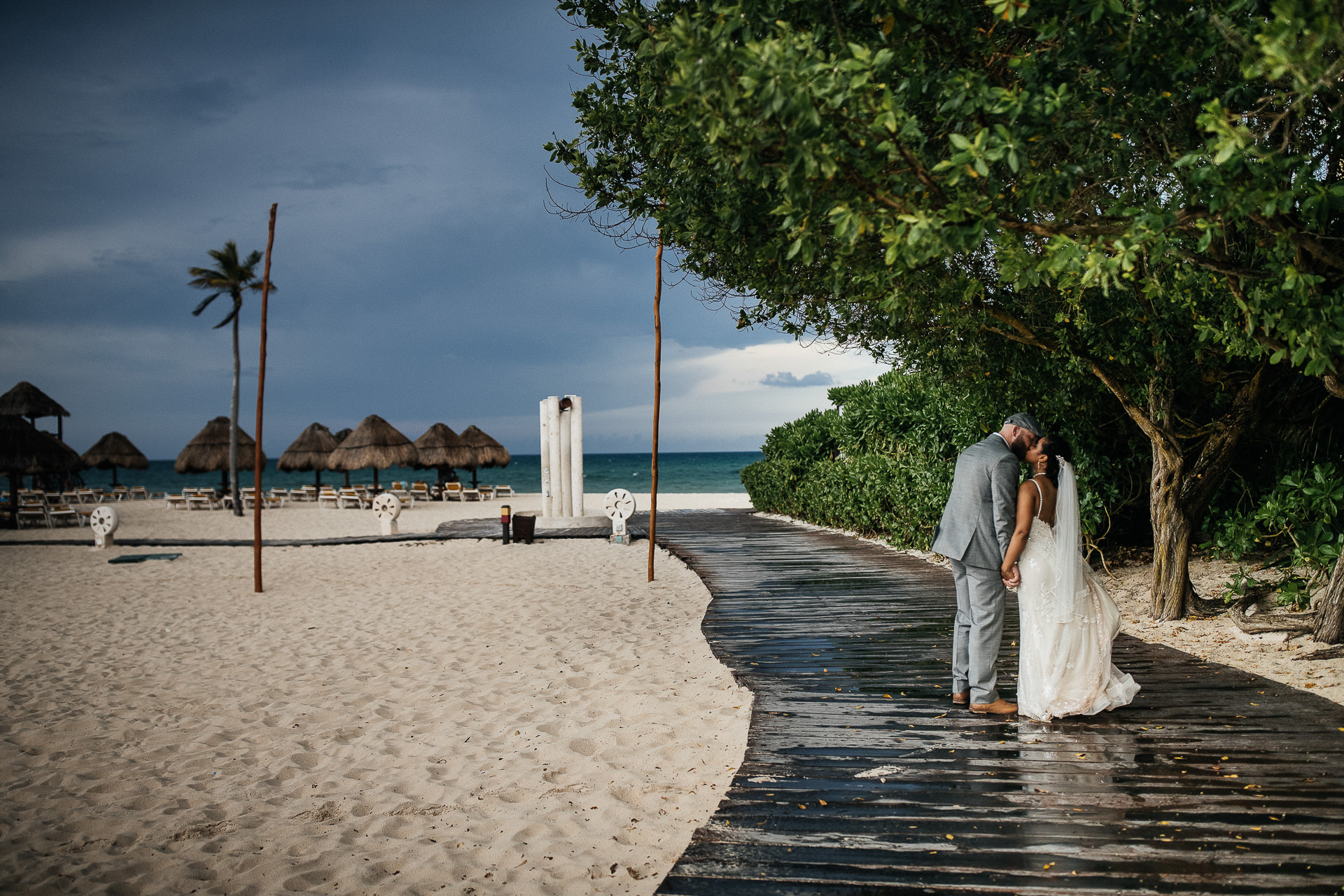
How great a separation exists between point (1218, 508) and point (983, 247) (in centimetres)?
345

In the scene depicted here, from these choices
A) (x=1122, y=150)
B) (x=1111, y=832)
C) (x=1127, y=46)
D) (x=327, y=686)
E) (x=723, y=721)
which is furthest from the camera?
(x=327, y=686)

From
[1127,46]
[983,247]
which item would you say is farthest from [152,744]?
[983,247]

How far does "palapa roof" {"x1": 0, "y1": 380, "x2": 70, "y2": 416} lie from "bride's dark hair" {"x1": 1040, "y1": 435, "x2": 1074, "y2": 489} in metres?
30.8

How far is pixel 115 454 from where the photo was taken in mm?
35344

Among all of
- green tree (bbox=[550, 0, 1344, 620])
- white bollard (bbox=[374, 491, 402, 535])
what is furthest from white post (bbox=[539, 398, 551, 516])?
green tree (bbox=[550, 0, 1344, 620])

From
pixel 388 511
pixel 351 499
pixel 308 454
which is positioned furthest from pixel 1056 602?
pixel 308 454

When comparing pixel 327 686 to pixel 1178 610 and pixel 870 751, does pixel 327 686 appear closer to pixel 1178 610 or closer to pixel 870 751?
pixel 870 751

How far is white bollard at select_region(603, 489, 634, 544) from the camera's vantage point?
45.6 ft

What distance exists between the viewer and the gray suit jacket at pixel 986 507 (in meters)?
4.25

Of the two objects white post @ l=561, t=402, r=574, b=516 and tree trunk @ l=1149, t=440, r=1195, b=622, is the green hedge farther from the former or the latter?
white post @ l=561, t=402, r=574, b=516

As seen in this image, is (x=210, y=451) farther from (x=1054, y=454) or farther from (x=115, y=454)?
(x=1054, y=454)

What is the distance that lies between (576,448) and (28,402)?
68.5 ft

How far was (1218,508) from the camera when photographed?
7242 millimetres

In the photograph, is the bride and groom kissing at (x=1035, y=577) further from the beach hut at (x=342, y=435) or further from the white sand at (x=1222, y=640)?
the beach hut at (x=342, y=435)
